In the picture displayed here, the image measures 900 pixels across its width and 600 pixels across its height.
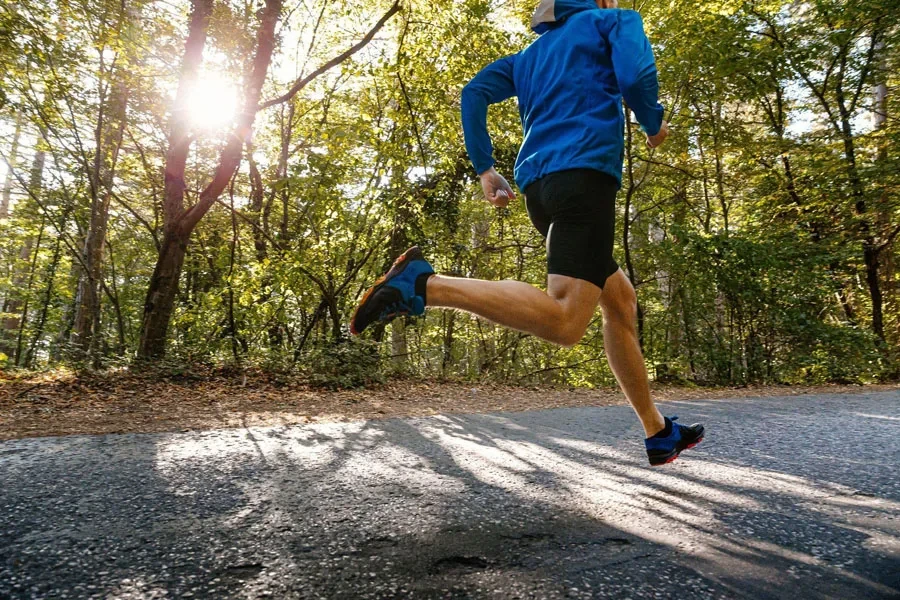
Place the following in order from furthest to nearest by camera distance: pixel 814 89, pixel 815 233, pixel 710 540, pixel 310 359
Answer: pixel 814 89
pixel 815 233
pixel 310 359
pixel 710 540

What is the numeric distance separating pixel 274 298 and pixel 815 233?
415 inches

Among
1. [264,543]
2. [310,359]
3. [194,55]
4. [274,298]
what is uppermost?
[194,55]

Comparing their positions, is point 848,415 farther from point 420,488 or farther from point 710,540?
point 420,488

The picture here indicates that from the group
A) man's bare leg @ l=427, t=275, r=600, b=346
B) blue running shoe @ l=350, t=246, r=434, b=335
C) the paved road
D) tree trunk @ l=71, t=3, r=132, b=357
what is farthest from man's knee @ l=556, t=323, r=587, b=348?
tree trunk @ l=71, t=3, r=132, b=357

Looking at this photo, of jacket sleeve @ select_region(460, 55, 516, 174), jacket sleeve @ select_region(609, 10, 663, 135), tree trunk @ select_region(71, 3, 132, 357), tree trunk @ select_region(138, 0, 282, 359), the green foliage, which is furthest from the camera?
tree trunk @ select_region(71, 3, 132, 357)

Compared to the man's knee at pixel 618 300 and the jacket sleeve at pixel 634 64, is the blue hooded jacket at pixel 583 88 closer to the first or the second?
the jacket sleeve at pixel 634 64

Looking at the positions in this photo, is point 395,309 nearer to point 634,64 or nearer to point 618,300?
point 618,300

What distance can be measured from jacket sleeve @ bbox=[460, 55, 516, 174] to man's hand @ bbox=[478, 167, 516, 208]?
6cm

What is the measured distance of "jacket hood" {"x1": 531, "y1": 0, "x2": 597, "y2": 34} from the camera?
87.7 inches

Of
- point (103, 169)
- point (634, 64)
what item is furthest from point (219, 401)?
point (103, 169)

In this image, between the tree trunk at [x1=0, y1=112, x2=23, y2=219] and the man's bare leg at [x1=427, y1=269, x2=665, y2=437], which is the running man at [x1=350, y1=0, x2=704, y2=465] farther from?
the tree trunk at [x1=0, y1=112, x2=23, y2=219]

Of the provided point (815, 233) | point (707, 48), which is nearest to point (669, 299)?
point (815, 233)

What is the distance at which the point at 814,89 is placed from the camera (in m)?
11.2

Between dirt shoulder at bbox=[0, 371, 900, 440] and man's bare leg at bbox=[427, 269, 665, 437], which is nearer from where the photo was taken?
man's bare leg at bbox=[427, 269, 665, 437]
